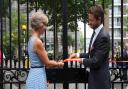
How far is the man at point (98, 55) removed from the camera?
5469 millimetres

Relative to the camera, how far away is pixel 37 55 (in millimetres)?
5469

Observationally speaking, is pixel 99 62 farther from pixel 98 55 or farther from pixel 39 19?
pixel 39 19

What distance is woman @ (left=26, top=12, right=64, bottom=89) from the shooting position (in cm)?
543

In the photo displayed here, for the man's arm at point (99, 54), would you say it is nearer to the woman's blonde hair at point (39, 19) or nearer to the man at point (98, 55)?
the man at point (98, 55)

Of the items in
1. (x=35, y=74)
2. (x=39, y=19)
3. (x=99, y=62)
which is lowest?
(x=35, y=74)

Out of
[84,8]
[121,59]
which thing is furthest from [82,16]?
[121,59]

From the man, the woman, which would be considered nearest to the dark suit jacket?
the man

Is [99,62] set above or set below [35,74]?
above

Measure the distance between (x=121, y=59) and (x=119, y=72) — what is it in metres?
0.21

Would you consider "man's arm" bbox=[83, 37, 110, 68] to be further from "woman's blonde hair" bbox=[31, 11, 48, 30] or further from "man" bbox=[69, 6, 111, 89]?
"woman's blonde hair" bbox=[31, 11, 48, 30]

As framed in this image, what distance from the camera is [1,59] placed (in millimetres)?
7066

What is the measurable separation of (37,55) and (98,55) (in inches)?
29.3

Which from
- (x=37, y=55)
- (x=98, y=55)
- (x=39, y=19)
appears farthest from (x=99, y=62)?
(x=39, y=19)

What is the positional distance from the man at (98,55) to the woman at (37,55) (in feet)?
1.58
